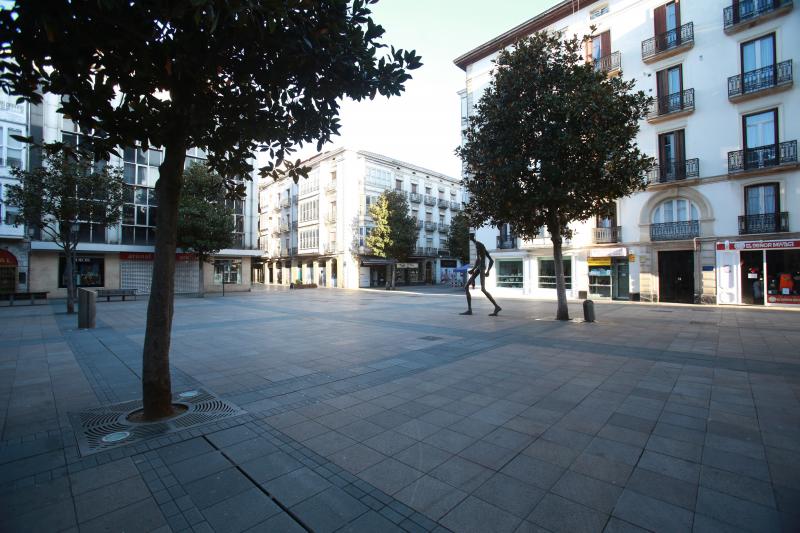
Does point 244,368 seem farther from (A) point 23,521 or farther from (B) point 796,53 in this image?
(B) point 796,53

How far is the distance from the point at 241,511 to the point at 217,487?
419mm

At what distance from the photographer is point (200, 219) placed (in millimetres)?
23812

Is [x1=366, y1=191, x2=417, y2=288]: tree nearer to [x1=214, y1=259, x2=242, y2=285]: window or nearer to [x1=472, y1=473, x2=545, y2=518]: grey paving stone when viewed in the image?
[x1=214, y1=259, x2=242, y2=285]: window

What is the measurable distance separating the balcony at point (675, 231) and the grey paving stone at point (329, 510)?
23785 mm

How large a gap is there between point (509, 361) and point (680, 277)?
19352 millimetres

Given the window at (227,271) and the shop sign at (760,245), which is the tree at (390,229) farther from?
the shop sign at (760,245)

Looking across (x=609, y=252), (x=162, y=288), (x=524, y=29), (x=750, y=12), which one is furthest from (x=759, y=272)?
(x=162, y=288)

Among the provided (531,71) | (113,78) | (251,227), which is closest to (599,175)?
(531,71)

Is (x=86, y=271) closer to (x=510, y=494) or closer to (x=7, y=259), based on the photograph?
(x=7, y=259)

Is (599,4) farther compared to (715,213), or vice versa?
(599,4)

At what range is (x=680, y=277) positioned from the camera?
21.0m

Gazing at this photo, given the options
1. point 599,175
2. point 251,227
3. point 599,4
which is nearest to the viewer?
point 599,175

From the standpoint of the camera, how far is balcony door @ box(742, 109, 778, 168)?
18406 millimetres

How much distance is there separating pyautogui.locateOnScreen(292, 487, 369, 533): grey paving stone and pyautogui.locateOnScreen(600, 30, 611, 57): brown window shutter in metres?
28.2
